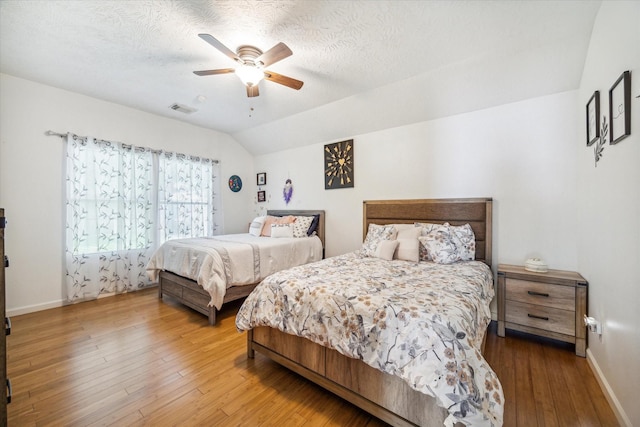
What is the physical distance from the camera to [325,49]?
2244mm

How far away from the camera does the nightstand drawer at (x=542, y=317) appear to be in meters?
2.09

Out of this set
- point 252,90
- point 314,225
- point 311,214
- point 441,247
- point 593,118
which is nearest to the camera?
point 593,118

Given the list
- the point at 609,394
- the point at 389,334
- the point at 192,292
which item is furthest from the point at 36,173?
the point at 609,394

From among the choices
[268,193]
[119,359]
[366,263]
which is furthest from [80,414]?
[268,193]

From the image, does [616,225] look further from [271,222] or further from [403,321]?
[271,222]

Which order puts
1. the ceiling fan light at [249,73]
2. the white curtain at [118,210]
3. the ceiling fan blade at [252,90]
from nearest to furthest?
the ceiling fan light at [249,73], the ceiling fan blade at [252,90], the white curtain at [118,210]

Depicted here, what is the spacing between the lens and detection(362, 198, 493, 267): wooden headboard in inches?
106

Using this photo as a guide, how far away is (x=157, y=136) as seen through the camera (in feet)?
12.9

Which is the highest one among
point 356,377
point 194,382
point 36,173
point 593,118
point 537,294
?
point 593,118

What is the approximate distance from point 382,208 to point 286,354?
2250mm

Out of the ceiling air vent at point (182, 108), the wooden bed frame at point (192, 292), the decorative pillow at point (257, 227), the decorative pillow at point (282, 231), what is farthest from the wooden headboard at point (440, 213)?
the ceiling air vent at point (182, 108)

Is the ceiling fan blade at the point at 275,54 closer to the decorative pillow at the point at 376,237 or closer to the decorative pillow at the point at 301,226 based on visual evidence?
the decorative pillow at the point at 376,237

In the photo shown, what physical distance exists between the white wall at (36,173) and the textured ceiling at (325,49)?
0.22m

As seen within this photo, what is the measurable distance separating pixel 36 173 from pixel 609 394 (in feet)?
18.1
